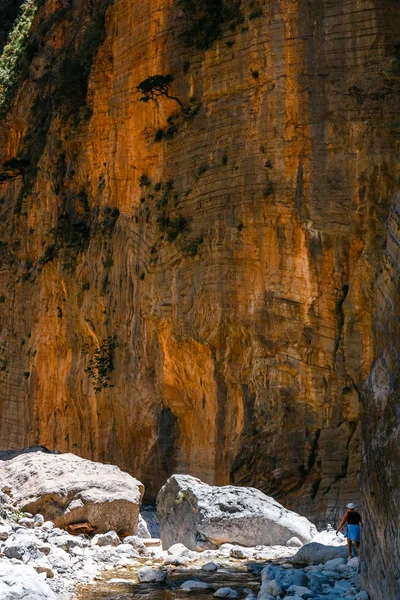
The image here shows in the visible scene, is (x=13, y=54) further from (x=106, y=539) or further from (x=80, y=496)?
(x=106, y=539)

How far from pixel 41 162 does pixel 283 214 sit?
14175 mm

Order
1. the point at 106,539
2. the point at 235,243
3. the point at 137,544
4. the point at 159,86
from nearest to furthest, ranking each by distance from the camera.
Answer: the point at 106,539 → the point at 137,544 → the point at 235,243 → the point at 159,86

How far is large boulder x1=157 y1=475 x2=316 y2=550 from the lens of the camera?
1469 cm

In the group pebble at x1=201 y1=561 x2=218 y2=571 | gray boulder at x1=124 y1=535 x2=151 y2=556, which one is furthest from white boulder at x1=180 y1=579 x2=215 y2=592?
A: gray boulder at x1=124 y1=535 x2=151 y2=556

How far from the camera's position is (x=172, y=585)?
40.4 feet

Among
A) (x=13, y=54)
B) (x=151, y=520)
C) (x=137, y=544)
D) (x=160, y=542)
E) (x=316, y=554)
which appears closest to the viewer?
(x=316, y=554)

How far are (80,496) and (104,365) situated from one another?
35.3 ft

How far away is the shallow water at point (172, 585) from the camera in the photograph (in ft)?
38.1

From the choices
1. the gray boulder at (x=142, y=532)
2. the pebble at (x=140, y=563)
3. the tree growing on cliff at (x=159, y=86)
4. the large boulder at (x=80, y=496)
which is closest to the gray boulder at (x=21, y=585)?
the pebble at (x=140, y=563)

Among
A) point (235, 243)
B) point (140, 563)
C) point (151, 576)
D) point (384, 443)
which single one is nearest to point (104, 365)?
point (235, 243)

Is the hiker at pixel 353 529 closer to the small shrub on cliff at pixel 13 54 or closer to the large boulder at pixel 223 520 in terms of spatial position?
the large boulder at pixel 223 520

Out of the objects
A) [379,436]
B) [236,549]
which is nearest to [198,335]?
[236,549]

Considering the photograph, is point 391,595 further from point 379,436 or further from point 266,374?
point 266,374

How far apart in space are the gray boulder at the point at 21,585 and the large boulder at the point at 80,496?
17.5 feet
